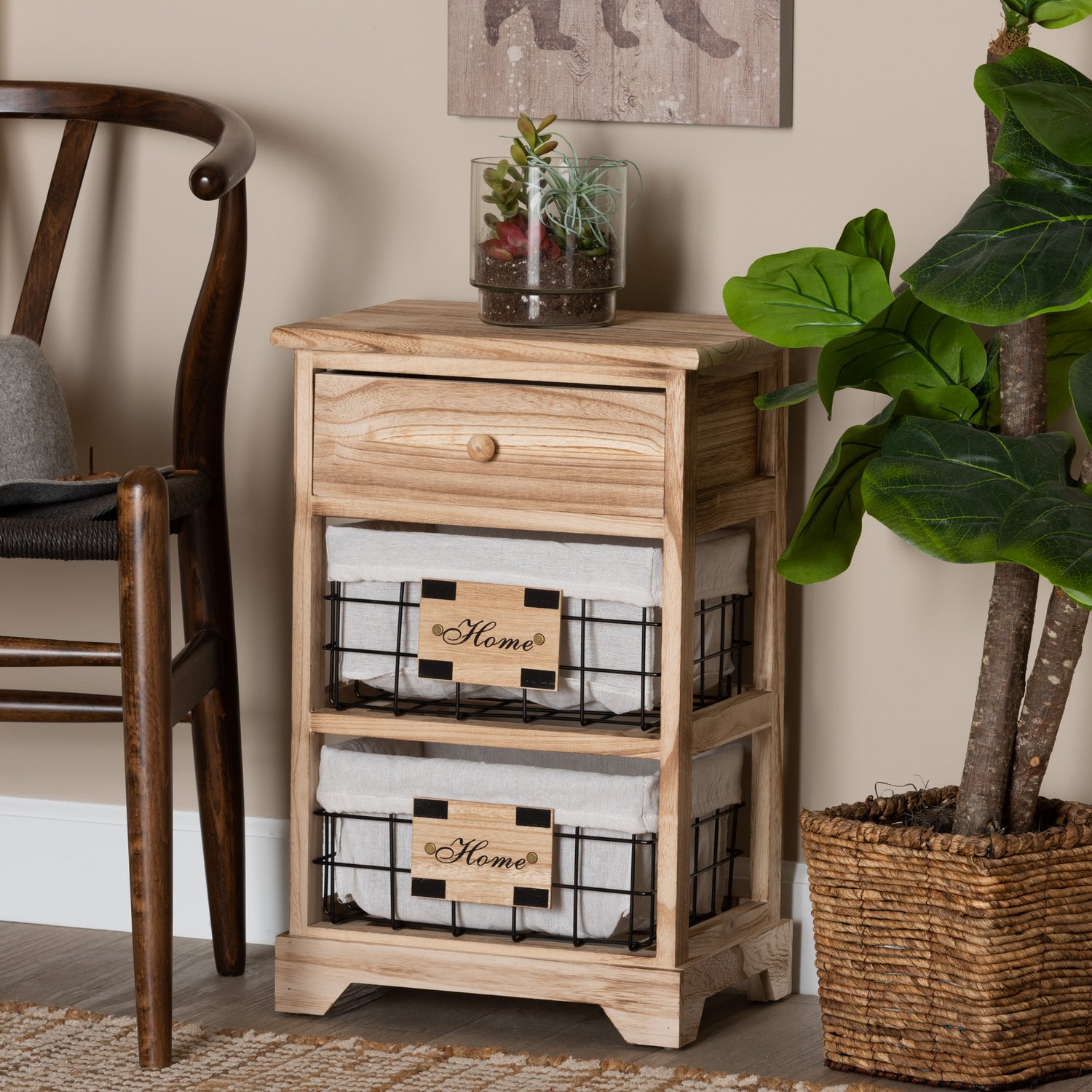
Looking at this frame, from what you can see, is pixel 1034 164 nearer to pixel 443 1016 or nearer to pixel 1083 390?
pixel 1083 390

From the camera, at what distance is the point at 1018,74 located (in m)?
1.45

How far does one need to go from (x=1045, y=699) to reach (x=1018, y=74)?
54 cm

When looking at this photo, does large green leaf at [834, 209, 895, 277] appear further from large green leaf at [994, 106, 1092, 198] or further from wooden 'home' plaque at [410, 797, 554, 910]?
wooden 'home' plaque at [410, 797, 554, 910]

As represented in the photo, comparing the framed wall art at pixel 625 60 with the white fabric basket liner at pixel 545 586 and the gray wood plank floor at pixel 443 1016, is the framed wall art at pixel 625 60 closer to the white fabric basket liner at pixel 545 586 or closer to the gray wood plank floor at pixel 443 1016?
the white fabric basket liner at pixel 545 586

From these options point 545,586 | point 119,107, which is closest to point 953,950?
point 545,586

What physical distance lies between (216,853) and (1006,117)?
3.54 ft

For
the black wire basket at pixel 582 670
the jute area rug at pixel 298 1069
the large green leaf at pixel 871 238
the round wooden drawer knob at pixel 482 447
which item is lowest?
the jute area rug at pixel 298 1069

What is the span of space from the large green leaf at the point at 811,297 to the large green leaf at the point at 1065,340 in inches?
7.0

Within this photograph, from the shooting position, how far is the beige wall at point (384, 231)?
1869 millimetres

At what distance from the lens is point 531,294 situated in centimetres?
176

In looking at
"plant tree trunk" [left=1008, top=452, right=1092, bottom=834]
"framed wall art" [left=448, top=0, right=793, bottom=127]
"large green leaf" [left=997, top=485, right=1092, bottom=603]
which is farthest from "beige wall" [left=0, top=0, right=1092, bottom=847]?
"large green leaf" [left=997, top=485, right=1092, bottom=603]

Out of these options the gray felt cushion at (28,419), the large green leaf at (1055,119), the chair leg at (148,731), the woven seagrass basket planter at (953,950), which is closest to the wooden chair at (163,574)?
the chair leg at (148,731)


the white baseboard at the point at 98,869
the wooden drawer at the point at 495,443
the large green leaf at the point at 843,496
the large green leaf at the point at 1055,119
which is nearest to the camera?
the large green leaf at the point at 1055,119

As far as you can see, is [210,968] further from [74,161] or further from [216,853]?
[74,161]
